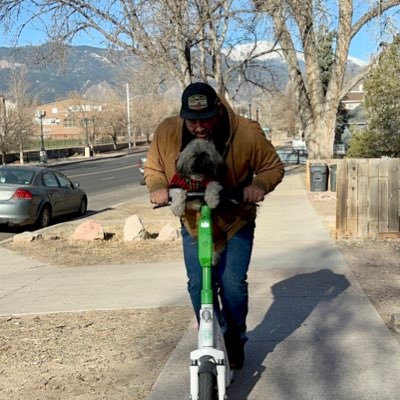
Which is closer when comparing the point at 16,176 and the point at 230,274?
the point at 230,274

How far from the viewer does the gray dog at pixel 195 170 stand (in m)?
3.25

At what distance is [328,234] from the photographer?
33.4ft

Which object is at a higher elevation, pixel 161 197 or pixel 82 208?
pixel 161 197

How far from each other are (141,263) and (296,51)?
1298cm

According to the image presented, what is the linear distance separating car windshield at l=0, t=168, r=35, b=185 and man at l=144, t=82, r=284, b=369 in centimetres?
1093

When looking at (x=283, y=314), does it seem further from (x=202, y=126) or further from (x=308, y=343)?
(x=202, y=126)

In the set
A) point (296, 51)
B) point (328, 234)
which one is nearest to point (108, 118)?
point (296, 51)

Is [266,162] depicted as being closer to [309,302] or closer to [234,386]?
[234,386]

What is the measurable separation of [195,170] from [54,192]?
38.9 feet

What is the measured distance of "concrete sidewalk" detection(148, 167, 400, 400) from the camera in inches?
152

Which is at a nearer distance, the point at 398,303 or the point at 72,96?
the point at 398,303

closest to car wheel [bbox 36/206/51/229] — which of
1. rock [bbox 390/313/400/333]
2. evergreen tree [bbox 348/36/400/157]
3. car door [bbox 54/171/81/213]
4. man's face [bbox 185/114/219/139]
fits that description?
car door [bbox 54/171/81/213]

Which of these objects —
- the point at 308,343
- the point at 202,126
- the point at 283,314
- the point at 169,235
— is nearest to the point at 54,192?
the point at 169,235

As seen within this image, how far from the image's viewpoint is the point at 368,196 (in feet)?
30.9
